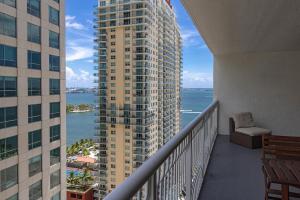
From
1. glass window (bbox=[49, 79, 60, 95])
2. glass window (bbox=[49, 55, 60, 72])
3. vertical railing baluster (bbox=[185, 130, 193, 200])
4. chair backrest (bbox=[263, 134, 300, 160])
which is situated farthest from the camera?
glass window (bbox=[49, 79, 60, 95])

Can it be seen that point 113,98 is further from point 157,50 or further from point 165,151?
point 165,151

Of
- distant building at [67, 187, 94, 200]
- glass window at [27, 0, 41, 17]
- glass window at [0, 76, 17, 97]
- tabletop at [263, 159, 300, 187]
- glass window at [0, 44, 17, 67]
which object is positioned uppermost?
glass window at [27, 0, 41, 17]

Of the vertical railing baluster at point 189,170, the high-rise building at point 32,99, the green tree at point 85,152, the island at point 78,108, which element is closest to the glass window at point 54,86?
the high-rise building at point 32,99

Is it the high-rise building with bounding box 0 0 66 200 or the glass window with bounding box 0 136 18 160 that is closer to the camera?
the glass window with bounding box 0 136 18 160

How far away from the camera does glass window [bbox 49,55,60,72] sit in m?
10.1

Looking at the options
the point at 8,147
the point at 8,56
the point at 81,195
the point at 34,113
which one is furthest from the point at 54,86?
the point at 81,195

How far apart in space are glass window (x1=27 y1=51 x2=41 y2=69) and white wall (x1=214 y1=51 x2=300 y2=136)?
7054mm

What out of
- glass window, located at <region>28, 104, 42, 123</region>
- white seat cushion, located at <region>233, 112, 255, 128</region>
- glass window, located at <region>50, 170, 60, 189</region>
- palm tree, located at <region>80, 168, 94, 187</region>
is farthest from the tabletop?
palm tree, located at <region>80, 168, 94, 187</region>

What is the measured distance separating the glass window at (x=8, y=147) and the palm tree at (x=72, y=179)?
10489 mm

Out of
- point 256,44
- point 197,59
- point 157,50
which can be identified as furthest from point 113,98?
point 197,59

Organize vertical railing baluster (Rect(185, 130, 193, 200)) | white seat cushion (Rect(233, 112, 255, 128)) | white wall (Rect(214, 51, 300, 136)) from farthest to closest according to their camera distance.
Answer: white wall (Rect(214, 51, 300, 136)), white seat cushion (Rect(233, 112, 255, 128)), vertical railing baluster (Rect(185, 130, 193, 200))

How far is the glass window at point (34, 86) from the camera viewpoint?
9254 millimetres

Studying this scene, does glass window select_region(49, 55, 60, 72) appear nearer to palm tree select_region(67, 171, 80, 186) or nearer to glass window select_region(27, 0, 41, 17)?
glass window select_region(27, 0, 41, 17)

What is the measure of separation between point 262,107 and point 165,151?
18.4ft
